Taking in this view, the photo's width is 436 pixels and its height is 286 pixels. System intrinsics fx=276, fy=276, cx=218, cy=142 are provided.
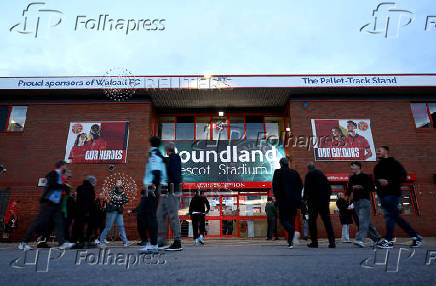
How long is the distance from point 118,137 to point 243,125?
638 cm

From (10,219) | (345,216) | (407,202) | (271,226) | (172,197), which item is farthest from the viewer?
(407,202)

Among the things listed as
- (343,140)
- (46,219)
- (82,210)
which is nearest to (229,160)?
(343,140)

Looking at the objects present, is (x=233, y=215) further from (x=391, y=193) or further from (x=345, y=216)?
(x=391, y=193)

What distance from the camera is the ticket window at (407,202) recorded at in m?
12.3

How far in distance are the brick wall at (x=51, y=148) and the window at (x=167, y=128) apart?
1.04 meters

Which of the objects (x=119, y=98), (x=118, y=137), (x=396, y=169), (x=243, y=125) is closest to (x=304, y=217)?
(x=243, y=125)

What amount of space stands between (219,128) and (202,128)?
91cm

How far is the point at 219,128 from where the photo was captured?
48.4ft

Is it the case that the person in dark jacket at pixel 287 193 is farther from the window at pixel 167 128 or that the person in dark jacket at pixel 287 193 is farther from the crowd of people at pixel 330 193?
the window at pixel 167 128

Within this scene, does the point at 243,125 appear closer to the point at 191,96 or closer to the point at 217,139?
the point at 217,139

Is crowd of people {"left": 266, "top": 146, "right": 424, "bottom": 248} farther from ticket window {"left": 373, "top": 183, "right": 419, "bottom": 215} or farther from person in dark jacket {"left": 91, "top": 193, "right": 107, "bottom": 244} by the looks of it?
ticket window {"left": 373, "top": 183, "right": 419, "bottom": 215}

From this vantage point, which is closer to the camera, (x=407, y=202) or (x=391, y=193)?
(x=391, y=193)

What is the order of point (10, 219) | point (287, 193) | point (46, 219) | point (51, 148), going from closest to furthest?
point (46, 219) < point (287, 193) < point (10, 219) < point (51, 148)

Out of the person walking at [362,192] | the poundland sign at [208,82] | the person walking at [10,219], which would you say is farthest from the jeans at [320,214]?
the person walking at [10,219]
